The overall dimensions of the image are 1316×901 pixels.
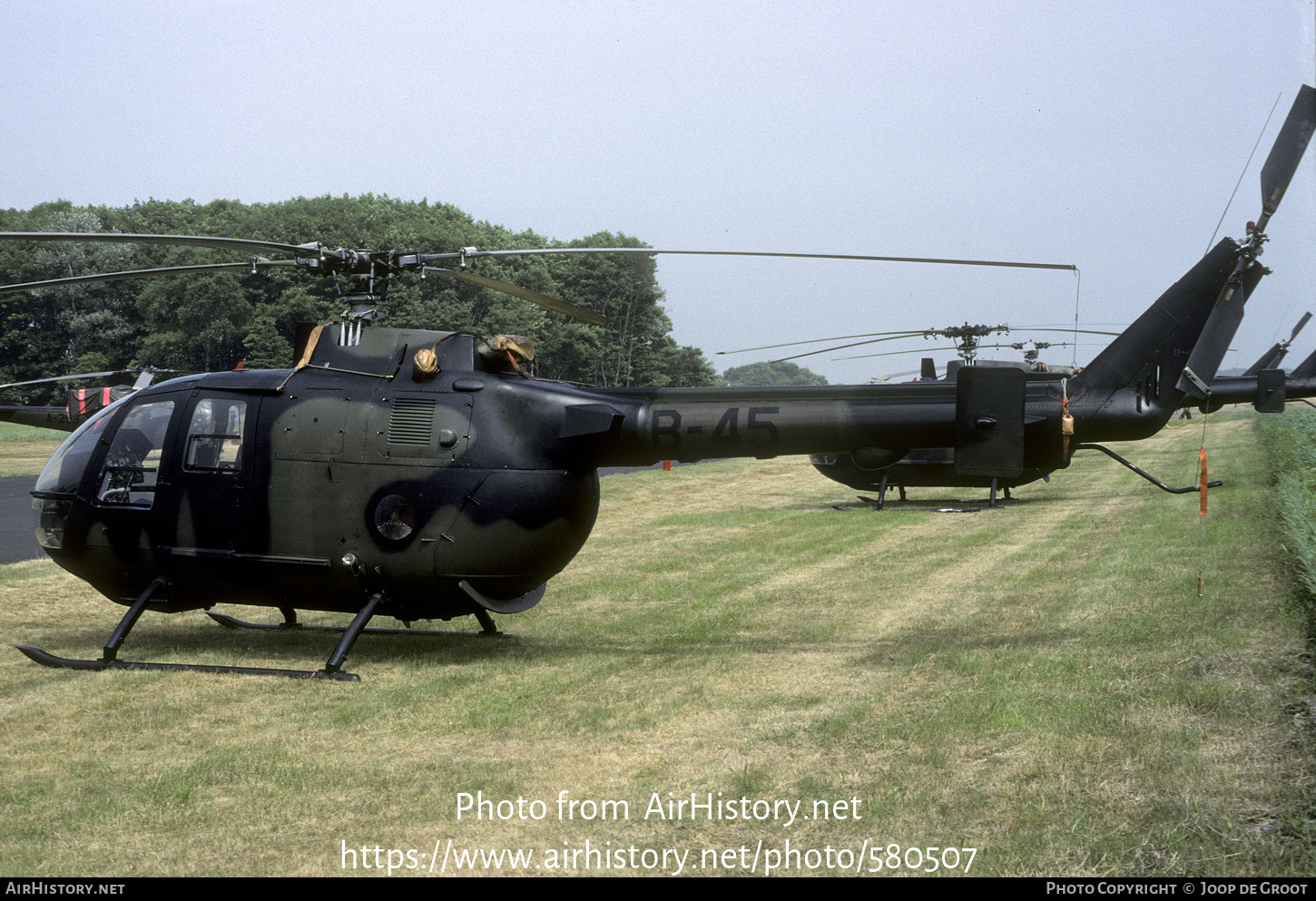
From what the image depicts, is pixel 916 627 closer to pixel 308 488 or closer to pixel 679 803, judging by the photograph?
pixel 679 803

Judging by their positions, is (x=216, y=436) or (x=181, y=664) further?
(x=216, y=436)

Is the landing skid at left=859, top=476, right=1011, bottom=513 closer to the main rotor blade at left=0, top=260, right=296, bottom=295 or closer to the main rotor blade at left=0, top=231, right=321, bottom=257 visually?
the main rotor blade at left=0, top=260, right=296, bottom=295

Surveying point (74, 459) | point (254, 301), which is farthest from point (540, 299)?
point (254, 301)

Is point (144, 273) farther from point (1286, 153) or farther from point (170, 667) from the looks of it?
point (1286, 153)

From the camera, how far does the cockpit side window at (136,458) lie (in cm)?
867

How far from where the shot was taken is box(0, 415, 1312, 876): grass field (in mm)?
4625

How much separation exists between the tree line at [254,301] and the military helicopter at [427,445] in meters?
32.9

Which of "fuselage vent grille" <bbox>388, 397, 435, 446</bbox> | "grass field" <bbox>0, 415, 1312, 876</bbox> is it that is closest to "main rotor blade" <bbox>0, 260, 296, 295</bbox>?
"fuselage vent grille" <bbox>388, 397, 435, 446</bbox>

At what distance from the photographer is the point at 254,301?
174 feet

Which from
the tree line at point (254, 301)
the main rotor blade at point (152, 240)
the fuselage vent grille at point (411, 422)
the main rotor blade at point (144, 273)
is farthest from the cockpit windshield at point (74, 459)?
the tree line at point (254, 301)

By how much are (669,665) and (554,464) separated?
1901mm

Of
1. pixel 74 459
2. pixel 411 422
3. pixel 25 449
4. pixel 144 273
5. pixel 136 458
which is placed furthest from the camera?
pixel 25 449

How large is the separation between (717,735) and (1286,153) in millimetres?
7349

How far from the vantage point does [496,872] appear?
Answer: 4.47 meters
